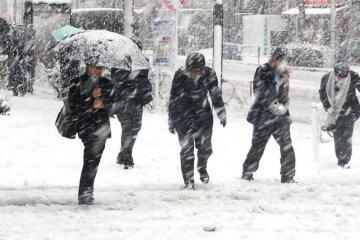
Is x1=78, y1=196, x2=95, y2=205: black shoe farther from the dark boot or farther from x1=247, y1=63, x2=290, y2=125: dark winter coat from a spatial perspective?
x1=247, y1=63, x2=290, y2=125: dark winter coat

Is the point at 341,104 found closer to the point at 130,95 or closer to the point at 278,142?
the point at 278,142

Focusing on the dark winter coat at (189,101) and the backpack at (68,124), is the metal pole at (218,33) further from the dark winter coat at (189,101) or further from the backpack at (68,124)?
the backpack at (68,124)

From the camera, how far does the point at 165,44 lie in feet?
47.0

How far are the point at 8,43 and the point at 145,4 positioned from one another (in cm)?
3827

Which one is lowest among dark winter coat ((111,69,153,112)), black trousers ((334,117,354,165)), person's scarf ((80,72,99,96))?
black trousers ((334,117,354,165))

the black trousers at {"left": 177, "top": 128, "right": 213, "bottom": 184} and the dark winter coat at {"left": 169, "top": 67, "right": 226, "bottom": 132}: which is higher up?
the dark winter coat at {"left": 169, "top": 67, "right": 226, "bottom": 132}

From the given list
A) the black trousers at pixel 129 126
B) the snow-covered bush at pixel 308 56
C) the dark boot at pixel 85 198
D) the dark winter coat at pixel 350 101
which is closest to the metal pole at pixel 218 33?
the dark winter coat at pixel 350 101

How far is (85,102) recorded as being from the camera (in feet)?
22.3

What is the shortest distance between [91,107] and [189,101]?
55.7 inches

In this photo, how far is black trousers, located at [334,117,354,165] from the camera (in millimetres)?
9406

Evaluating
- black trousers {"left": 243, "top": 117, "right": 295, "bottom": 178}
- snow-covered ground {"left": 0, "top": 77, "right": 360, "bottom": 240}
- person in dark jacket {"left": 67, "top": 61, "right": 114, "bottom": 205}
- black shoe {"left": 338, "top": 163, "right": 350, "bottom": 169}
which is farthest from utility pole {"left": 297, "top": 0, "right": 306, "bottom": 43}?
person in dark jacket {"left": 67, "top": 61, "right": 114, "bottom": 205}

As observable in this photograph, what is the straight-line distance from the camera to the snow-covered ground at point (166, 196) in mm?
6051

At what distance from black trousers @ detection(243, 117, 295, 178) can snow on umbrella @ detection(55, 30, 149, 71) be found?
182 centimetres

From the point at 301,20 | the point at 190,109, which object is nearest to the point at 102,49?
the point at 190,109
